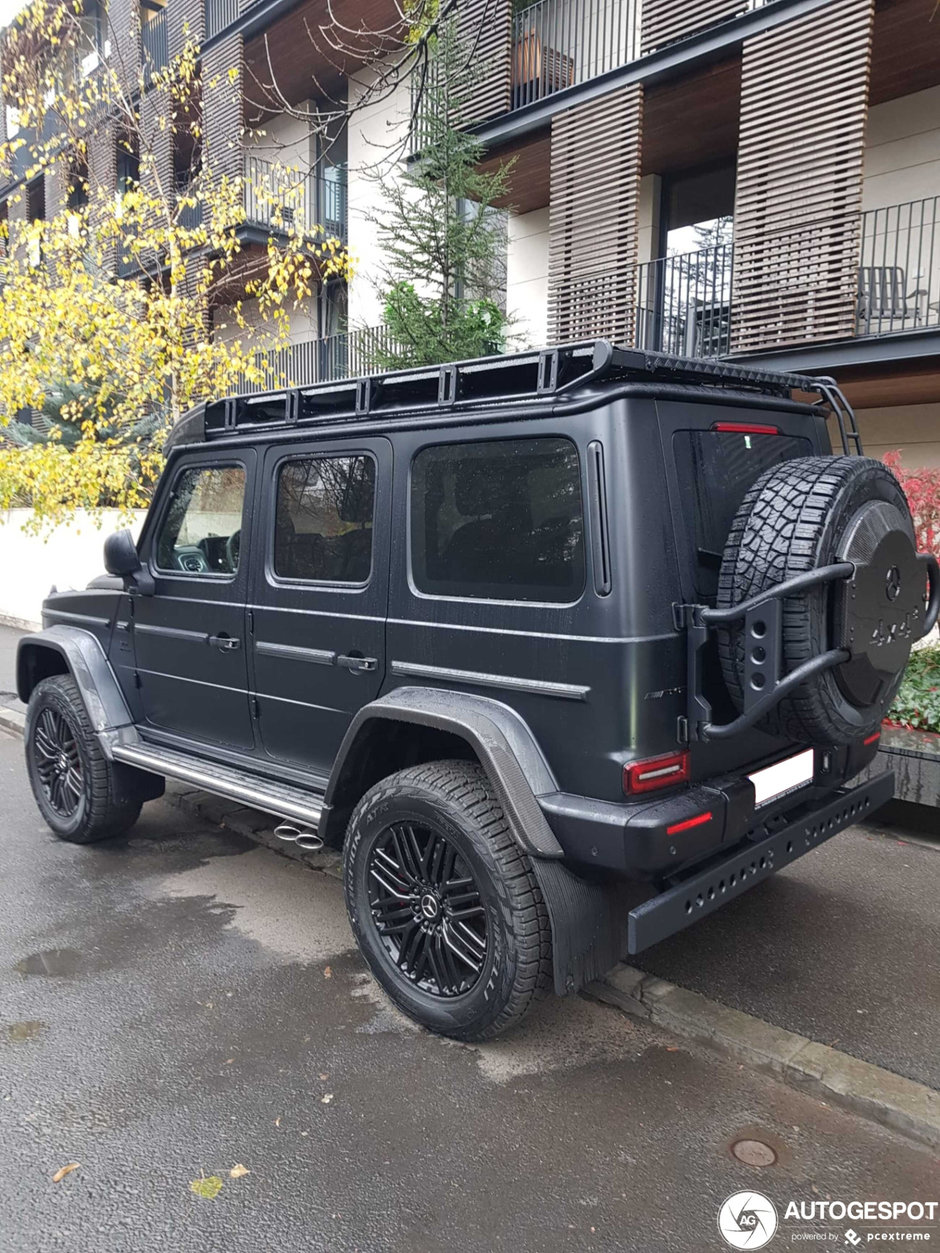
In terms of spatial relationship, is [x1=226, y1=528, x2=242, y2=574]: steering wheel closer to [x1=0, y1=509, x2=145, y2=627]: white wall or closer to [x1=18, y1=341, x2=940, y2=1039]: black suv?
[x1=18, y1=341, x2=940, y2=1039]: black suv

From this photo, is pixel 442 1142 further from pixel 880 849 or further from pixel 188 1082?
pixel 880 849

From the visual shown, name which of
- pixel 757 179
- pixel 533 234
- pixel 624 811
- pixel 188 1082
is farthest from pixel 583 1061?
pixel 533 234

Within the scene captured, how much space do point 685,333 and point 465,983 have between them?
897 cm

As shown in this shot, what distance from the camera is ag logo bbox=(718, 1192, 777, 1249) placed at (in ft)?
7.73

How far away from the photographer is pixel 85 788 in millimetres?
5035

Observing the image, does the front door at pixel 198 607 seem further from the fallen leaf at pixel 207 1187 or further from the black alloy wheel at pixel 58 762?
the fallen leaf at pixel 207 1187

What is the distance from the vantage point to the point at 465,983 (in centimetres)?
318

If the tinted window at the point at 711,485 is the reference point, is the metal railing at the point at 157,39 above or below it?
above

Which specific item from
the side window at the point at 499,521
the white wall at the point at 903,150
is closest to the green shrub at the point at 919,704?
the side window at the point at 499,521

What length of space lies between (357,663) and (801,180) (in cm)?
765

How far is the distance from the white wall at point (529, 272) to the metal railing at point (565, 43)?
1585 mm

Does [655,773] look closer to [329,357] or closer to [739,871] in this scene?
[739,871]

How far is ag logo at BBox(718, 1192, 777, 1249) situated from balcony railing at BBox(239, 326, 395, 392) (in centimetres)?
977

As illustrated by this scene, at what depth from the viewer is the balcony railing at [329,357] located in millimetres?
11625
